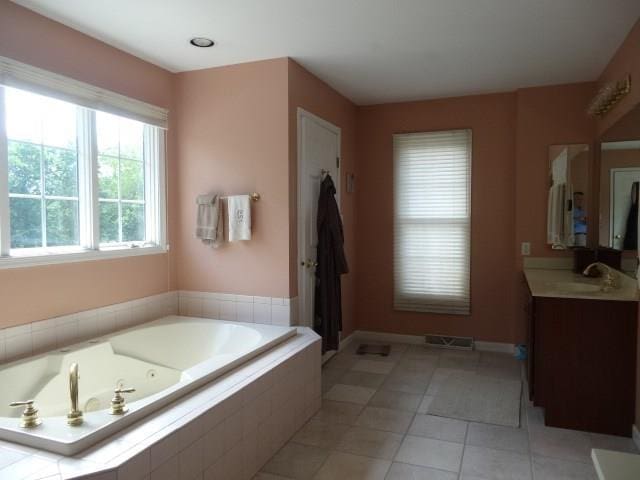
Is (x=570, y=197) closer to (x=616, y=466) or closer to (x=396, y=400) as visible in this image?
(x=396, y=400)

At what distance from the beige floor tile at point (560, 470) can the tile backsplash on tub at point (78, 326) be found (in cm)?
265

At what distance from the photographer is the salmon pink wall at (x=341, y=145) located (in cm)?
341

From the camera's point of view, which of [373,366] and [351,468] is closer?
[351,468]

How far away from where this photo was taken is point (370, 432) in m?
2.88

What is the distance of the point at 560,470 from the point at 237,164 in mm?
2736

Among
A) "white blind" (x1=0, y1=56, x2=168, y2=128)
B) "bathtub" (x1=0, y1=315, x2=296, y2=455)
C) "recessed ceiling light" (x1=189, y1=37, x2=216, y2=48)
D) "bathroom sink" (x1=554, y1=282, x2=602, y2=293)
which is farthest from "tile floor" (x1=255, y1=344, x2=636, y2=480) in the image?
"recessed ceiling light" (x1=189, y1=37, x2=216, y2=48)

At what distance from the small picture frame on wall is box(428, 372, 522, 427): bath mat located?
1.95 metres

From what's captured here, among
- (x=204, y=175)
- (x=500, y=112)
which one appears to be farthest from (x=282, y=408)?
(x=500, y=112)

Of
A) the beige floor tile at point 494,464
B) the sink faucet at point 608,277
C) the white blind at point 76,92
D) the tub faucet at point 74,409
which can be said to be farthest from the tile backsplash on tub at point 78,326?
the sink faucet at point 608,277

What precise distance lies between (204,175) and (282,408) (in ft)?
6.07

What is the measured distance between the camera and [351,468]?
2469mm

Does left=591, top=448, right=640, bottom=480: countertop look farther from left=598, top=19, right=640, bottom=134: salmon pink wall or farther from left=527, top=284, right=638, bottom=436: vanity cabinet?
left=598, top=19, right=640, bottom=134: salmon pink wall

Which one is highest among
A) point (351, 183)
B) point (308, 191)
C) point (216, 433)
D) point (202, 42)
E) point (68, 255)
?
point (202, 42)

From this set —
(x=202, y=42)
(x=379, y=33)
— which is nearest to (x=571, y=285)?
(x=379, y=33)
